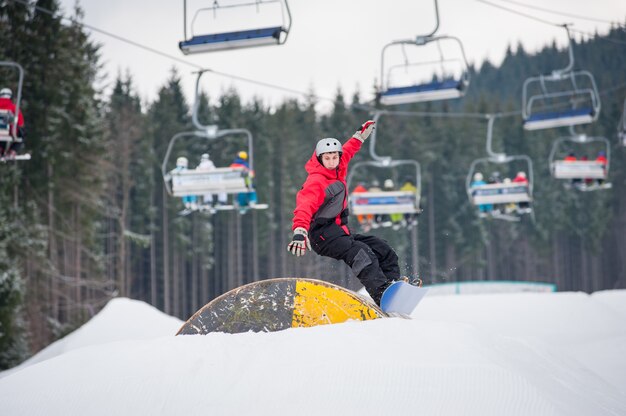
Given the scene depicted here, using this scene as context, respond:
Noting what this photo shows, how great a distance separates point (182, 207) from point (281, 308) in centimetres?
4620

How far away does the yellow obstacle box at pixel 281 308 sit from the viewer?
783 centimetres

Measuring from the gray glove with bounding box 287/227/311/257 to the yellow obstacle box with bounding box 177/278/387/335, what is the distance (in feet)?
1.26

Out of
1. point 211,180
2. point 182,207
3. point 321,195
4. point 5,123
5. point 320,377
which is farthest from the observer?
point 182,207

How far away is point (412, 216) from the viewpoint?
28656 millimetres

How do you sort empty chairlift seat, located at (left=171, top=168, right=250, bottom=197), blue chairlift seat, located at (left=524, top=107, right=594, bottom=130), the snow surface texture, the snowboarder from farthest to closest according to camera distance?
1. blue chairlift seat, located at (left=524, top=107, right=594, bottom=130)
2. empty chairlift seat, located at (left=171, top=168, right=250, bottom=197)
3. the snowboarder
4. the snow surface texture

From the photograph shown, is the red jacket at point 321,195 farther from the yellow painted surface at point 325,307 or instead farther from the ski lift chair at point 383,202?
the ski lift chair at point 383,202

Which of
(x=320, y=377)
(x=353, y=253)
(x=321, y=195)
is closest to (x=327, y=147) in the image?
(x=321, y=195)

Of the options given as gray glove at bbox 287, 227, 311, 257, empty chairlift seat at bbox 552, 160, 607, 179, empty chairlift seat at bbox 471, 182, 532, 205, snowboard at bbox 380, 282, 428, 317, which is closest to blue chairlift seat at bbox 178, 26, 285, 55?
snowboard at bbox 380, 282, 428, 317

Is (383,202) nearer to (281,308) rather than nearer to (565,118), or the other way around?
(565,118)

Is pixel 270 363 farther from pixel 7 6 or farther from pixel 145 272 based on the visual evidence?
→ pixel 145 272

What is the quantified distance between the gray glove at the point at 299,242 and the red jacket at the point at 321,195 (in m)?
0.15

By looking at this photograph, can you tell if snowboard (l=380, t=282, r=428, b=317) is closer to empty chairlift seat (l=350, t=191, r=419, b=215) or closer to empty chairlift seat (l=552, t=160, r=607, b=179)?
empty chairlift seat (l=350, t=191, r=419, b=215)

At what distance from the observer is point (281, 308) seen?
7.92m

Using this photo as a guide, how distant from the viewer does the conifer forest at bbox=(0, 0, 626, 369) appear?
3519cm
